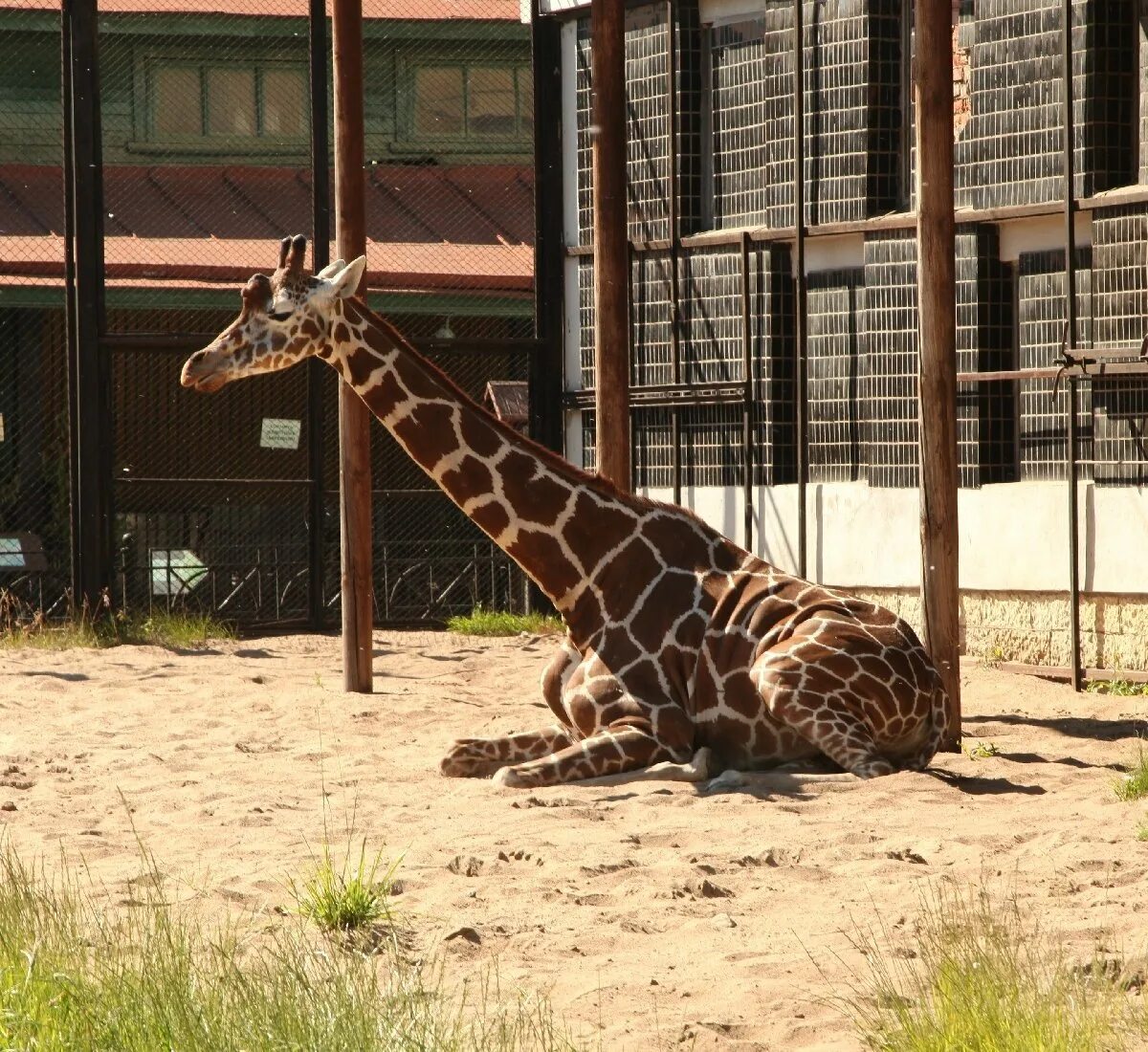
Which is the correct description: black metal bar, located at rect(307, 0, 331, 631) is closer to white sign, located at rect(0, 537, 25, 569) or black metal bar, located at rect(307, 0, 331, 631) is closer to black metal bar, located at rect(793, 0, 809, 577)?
white sign, located at rect(0, 537, 25, 569)

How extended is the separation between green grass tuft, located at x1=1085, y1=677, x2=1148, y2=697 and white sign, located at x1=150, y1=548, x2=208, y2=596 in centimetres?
724

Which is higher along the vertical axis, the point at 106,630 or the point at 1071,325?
Answer: the point at 1071,325

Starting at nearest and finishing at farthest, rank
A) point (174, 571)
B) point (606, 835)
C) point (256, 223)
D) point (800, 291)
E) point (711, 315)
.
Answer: point (606, 835), point (800, 291), point (711, 315), point (174, 571), point (256, 223)

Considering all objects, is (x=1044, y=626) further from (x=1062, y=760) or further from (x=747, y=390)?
(x=1062, y=760)

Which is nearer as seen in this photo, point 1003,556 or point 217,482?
point 1003,556

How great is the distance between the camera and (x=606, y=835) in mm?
7688

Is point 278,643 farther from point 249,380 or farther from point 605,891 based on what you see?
point 605,891

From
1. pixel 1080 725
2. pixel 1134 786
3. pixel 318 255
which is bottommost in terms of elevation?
pixel 1080 725

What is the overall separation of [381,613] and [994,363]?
5.90 meters

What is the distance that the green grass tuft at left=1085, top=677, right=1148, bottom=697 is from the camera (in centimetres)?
1205

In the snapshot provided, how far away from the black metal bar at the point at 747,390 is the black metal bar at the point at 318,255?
328 centimetres

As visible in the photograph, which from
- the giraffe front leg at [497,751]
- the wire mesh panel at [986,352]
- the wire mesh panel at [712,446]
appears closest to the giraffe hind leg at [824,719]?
the giraffe front leg at [497,751]

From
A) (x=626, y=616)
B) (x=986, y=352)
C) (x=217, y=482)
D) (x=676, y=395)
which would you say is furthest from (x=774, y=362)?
(x=626, y=616)

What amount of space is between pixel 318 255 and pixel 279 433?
1.62 metres
